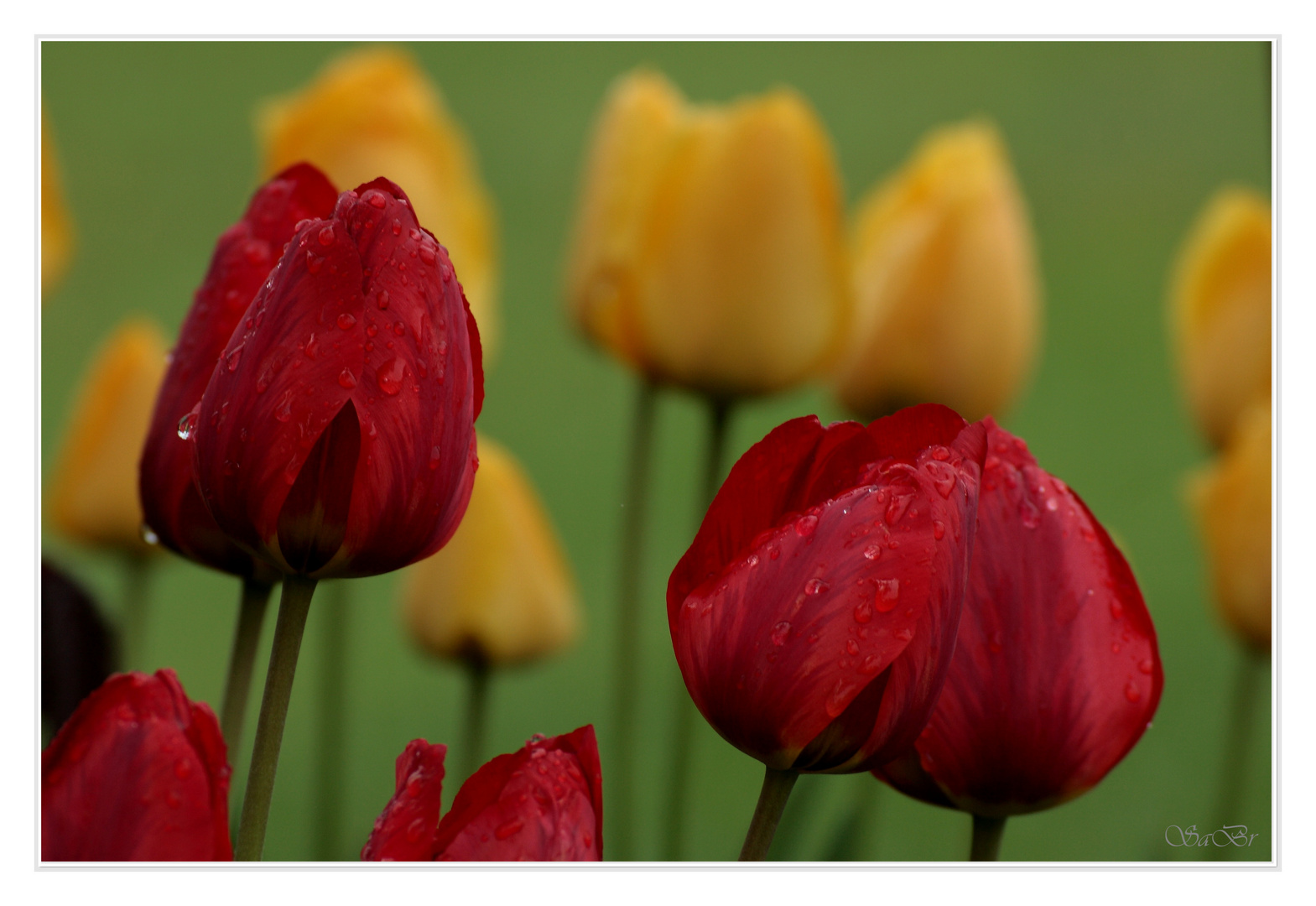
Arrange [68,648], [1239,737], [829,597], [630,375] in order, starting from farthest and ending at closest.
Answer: [630,375], [1239,737], [68,648], [829,597]

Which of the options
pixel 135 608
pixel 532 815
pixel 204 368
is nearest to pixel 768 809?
pixel 532 815

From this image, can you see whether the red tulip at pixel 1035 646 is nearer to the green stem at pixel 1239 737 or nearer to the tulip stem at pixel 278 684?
the tulip stem at pixel 278 684

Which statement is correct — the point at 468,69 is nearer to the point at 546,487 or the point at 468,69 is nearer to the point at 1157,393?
the point at 546,487

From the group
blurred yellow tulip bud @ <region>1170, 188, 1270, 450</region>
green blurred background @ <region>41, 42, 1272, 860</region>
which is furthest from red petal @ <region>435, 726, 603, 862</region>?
blurred yellow tulip bud @ <region>1170, 188, 1270, 450</region>

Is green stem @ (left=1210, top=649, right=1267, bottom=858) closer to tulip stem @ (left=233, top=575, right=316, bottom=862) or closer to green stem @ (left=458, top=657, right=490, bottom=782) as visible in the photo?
green stem @ (left=458, top=657, right=490, bottom=782)

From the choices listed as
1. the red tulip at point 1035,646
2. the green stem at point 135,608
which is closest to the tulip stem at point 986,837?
the red tulip at point 1035,646

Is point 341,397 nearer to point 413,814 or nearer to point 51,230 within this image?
Result: point 413,814
